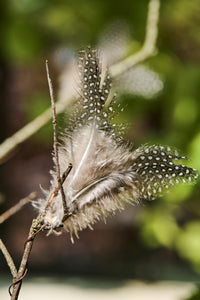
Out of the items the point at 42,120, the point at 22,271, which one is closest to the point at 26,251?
the point at 22,271

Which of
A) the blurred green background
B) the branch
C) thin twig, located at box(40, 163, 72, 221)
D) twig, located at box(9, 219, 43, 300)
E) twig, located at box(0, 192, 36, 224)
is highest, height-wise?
the blurred green background

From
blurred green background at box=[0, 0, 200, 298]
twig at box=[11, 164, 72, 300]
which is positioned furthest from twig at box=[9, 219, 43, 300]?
blurred green background at box=[0, 0, 200, 298]

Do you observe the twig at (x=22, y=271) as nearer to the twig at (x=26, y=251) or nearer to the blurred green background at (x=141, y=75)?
the twig at (x=26, y=251)

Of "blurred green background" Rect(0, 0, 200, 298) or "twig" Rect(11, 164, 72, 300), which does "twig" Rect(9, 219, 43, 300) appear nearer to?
"twig" Rect(11, 164, 72, 300)

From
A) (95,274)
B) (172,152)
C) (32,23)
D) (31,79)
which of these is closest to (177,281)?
(95,274)

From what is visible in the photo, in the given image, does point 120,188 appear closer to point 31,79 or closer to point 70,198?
point 70,198

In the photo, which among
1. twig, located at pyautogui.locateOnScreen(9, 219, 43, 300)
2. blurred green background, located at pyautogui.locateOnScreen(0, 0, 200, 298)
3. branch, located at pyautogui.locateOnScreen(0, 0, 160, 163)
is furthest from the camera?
blurred green background, located at pyautogui.locateOnScreen(0, 0, 200, 298)

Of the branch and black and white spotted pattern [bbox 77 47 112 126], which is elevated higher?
the branch

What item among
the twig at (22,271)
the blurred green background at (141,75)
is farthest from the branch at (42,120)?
the twig at (22,271)

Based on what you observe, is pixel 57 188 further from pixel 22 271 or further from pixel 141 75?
pixel 141 75
